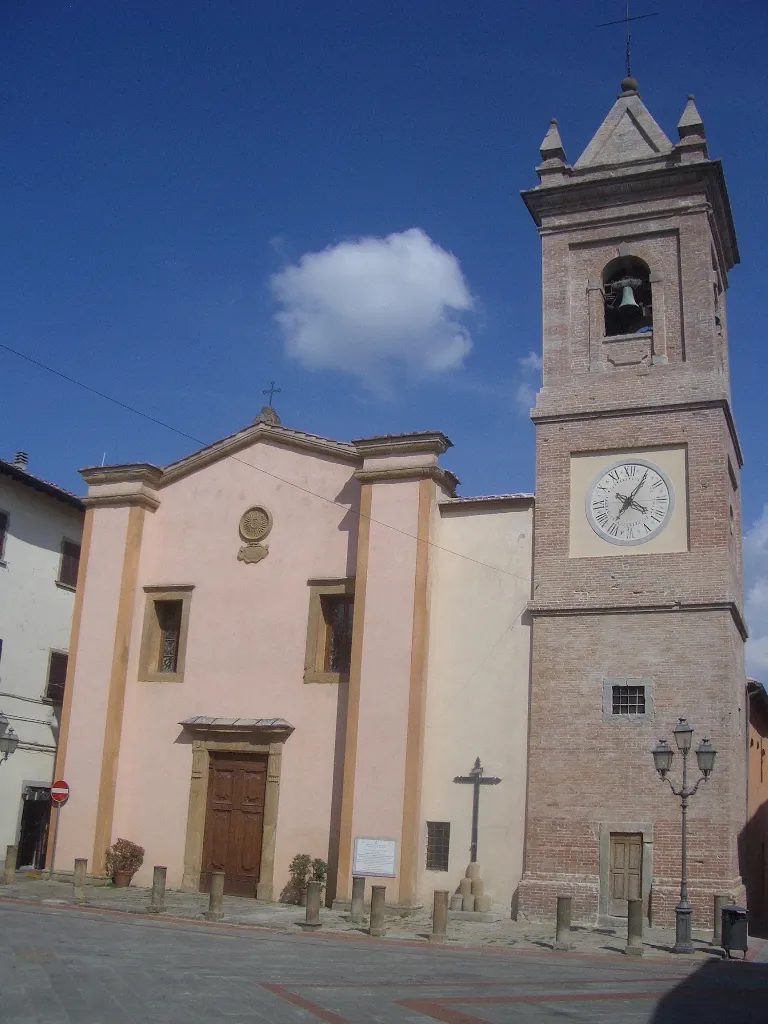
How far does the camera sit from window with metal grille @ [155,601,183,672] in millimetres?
22766

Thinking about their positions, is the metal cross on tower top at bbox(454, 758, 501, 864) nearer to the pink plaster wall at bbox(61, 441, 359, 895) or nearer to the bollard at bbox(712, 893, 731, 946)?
the pink plaster wall at bbox(61, 441, 359, 895)

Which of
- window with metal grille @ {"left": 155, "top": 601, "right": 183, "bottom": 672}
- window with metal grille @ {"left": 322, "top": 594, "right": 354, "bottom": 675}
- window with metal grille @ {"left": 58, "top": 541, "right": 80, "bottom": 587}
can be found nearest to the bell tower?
window with metal grille @ {"left": 322, "top": 594, "right": 354, "bottom": 675}

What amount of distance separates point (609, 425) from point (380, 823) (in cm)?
843

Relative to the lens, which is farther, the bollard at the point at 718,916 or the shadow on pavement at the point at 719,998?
the bollard at the point at 718,916

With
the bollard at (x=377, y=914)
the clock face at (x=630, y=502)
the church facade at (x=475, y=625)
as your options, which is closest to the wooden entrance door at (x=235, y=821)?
the church facade at (x=475, y=625)

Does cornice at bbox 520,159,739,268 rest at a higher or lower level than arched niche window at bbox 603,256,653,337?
higher

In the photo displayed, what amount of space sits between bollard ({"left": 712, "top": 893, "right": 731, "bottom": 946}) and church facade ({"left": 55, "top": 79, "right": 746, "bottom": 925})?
0.38 metres

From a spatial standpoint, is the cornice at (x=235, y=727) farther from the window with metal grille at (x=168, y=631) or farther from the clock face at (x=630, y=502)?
the clock face at (x=630, y=502)

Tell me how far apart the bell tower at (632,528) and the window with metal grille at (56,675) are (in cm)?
1295

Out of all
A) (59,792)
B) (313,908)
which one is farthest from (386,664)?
(59,792)

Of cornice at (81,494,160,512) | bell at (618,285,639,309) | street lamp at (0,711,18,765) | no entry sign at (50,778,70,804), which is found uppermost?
bell at (618,285,639,309)

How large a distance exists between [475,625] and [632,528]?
342 centimetres

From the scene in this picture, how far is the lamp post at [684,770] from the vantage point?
15336 mm

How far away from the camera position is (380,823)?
18922 mm
